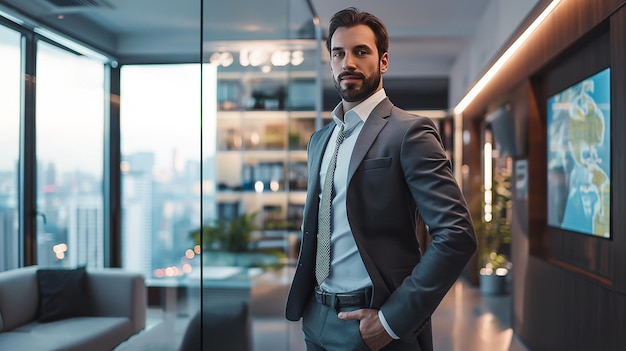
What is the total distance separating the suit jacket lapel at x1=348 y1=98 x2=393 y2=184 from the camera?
1641 millimetres

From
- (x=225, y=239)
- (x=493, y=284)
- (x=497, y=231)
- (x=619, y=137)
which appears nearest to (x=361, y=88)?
(x=225, y=239)

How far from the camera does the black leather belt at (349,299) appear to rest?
1.62m

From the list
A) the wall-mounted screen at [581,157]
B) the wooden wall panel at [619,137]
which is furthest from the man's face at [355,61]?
the wall-mounted screen at [581,157]

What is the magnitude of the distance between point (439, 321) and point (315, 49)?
3.13 meters

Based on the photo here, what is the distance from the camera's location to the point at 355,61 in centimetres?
168

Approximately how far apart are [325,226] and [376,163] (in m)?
0.22

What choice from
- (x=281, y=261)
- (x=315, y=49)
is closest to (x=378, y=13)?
(x=315, y=49)

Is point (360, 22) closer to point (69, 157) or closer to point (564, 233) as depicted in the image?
point (69, 157)

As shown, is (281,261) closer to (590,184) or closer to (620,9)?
(590,184)

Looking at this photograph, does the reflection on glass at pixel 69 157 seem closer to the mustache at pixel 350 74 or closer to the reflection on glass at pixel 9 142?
the reflection on glass at pixel 9 142

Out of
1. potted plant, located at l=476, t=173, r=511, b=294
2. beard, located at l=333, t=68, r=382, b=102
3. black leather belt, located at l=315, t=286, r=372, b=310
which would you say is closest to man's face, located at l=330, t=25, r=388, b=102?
beard, located at l=333, t=68, r=382, b=102

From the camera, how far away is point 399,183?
163cm

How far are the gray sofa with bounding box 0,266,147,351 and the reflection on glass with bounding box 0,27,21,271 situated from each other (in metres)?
0.08

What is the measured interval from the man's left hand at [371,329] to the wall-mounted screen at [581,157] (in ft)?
8.42
